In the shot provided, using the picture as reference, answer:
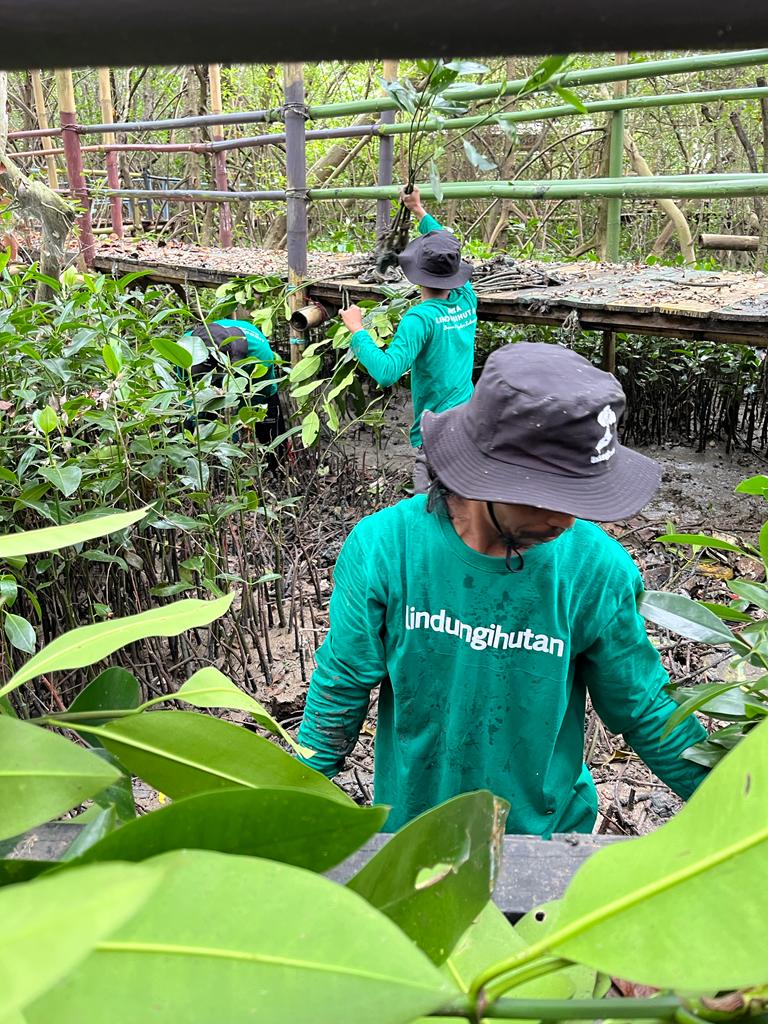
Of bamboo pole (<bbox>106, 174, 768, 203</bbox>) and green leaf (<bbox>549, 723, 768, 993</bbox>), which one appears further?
bamboo pole (<bbox>106, 174, 768, 203</bbox>)

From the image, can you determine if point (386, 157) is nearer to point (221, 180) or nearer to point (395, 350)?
point (221, 180)

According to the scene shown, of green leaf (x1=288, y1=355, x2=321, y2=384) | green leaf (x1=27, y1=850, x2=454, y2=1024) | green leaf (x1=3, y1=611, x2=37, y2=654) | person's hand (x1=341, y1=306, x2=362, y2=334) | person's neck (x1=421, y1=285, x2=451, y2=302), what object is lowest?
green leaf (x1=288, y1=355, x2=321, y2=384)

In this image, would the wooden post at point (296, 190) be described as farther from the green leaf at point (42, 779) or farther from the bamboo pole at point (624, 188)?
the green leaf at point (42, 779)

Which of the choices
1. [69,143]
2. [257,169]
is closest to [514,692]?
[69,143]

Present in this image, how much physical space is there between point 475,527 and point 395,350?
192cm

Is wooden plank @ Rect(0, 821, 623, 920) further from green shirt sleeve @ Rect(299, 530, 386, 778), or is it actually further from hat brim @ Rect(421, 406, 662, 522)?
green shirt sleeve @ Rect(299, 530, 386, 778)

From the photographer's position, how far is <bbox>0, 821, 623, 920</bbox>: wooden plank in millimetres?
476

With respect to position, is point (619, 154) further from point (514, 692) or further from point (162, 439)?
point (514, 692)

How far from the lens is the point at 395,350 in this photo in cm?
291

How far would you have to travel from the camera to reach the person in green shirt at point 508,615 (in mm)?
966

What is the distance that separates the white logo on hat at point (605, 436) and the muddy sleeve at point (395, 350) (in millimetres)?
1921

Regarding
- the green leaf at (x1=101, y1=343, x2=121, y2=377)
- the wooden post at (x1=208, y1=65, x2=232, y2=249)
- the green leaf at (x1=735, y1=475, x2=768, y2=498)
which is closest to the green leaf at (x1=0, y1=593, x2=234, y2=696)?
the green leaf at (x1=735, y1=475, x2=768, y2=498)

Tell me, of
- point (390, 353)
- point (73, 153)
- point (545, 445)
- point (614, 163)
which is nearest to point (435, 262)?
point (390, 353)

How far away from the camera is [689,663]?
101 inches
